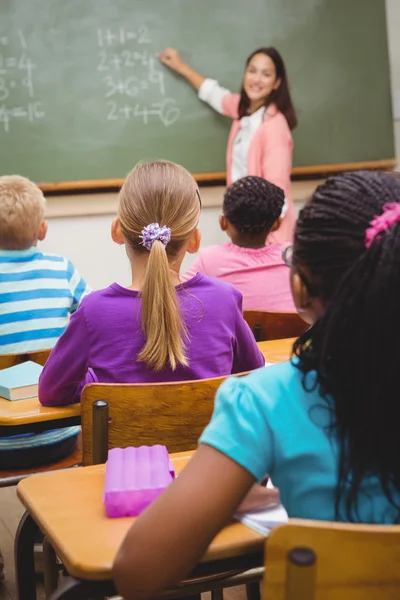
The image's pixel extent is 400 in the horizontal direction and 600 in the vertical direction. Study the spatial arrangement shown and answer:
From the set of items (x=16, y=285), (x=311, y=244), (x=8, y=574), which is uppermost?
(x=311, y=244)

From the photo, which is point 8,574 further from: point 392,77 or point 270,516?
point 392,77

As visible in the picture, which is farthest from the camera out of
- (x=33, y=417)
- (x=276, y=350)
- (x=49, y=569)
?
(x=276, y=350)

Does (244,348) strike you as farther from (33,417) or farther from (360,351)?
(360,351)

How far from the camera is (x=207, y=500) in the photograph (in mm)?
858

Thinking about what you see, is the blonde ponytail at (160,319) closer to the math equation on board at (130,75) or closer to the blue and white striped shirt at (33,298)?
the blue and white striped shirt at (33,298)

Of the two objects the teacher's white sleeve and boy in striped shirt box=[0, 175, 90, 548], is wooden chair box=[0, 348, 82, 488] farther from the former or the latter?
the teacher's white sleeve

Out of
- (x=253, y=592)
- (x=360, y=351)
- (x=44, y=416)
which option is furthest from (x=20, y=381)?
(x=360, y=351)

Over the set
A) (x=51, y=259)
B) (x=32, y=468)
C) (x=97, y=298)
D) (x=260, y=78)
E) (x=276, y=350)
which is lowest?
(x=32, y=468)

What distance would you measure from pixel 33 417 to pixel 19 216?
107 centimetres

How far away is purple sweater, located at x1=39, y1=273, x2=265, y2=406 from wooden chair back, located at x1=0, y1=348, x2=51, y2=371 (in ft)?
0.98

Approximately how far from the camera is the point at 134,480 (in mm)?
1094

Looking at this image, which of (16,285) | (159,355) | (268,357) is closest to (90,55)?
(16,285)

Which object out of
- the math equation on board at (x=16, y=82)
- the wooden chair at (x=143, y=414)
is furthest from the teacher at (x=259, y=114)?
the wooden chair at (x=143, y=414)

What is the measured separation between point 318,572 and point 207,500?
0.16 meters
